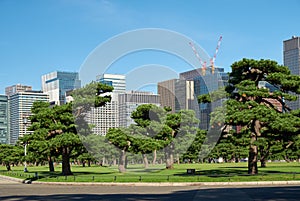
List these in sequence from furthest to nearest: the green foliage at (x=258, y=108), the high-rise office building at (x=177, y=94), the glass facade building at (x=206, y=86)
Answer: the high-rise office building at (x=177, y=94) → the glass facade building at (x=206, y=86) → the green foliage at (x=258, y=108)

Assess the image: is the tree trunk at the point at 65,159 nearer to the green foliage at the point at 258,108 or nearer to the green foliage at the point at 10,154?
the green foliage at the point at 258,108

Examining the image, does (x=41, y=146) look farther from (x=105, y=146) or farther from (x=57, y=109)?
(x=105, y=146)

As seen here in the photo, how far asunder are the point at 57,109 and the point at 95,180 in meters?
11.2

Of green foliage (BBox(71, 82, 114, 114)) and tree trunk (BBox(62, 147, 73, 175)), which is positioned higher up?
green foliage (BBox(71, 82, 114, 114))

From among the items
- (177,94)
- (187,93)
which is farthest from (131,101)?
(187,93)

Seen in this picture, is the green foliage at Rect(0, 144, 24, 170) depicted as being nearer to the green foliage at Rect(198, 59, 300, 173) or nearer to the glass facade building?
the glass facade building

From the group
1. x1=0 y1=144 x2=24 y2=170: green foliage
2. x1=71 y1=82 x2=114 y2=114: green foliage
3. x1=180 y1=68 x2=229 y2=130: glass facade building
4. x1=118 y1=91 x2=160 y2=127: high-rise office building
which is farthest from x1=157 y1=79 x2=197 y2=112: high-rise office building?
x1=71 y1=82 x2=114 y2=114: green foliage

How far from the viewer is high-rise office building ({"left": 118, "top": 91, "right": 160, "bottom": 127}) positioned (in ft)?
282

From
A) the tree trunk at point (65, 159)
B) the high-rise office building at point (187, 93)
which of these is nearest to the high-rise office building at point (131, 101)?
the high-rise office building at point (187, 93)

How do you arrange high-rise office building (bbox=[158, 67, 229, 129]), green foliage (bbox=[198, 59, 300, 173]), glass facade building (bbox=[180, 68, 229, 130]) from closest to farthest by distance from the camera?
green foliage (bbox=[198, 59, 300, 173]) < glass facade building (bbox=[180, 68, 229, 130]) < high-rise office building (bbox=[158, 67, 229, 129])

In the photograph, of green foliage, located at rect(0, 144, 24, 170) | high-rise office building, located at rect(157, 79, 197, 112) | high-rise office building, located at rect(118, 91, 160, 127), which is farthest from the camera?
high-rise office building, located at rect(118, 91, 160, 127)

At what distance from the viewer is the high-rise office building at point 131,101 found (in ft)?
282

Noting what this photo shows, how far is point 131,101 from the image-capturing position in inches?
3809

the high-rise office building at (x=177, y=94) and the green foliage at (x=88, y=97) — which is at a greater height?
the high-rise office building at (x=177, y=94)
